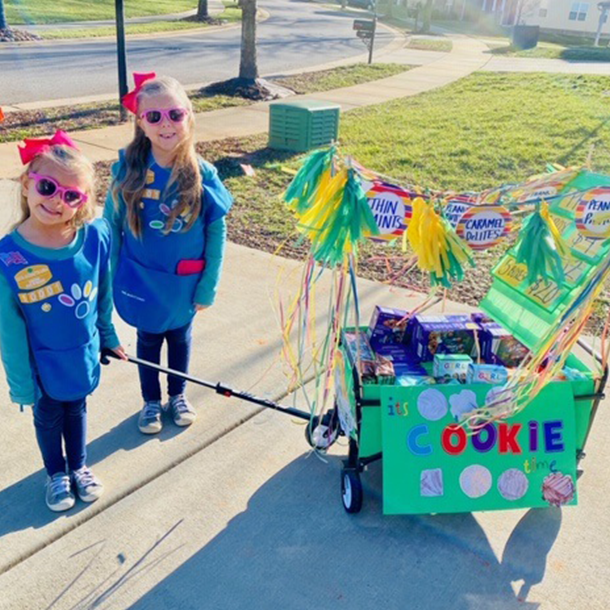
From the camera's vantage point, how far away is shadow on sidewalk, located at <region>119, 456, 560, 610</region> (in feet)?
8.13

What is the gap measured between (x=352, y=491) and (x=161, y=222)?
1.38m

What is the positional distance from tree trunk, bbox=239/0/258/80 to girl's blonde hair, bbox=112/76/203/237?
8573mm

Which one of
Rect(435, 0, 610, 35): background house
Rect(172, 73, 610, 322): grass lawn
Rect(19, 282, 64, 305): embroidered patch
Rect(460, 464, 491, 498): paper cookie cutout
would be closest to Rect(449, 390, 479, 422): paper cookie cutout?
Rect(460, 464, 491, 498): paper cookie cutout

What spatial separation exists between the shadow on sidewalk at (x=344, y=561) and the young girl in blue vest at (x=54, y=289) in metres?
0.70

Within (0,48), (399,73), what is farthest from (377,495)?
(0,48)

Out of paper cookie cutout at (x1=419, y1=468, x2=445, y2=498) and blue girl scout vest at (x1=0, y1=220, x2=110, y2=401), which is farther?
paper cookie cutout at (x1=419, y1=468, x2=445, y2=498)

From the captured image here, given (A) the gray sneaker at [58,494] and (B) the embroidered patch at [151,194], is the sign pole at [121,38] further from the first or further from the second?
(A) the gray sneaker at [58,494]

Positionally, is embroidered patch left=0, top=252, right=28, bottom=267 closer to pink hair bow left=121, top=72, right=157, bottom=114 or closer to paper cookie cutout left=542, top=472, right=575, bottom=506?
pink hair bow left=121, top=72, right=157, bottom=114

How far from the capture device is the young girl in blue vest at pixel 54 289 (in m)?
2.39

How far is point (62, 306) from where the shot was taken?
2.50 m

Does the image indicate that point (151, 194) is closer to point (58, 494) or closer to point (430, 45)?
point (58, 494)

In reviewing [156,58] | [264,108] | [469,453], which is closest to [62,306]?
[469,453]

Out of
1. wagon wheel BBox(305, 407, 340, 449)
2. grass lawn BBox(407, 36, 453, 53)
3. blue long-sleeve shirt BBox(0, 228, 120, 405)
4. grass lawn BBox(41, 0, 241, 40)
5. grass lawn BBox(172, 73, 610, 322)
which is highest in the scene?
Answer: blue long-sleeve shirt BBox(0, 228, 120, 405)

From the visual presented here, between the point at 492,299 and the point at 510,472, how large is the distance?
1048 millimetres
